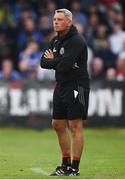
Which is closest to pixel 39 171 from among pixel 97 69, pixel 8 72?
pixel 8 72

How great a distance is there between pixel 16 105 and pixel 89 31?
3.67 metres

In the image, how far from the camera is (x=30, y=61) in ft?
68.4

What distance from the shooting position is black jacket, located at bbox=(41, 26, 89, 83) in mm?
11211

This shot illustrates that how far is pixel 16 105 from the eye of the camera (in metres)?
19.9

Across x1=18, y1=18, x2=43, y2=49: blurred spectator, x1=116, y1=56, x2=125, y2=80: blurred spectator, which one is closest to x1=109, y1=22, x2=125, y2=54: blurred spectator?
x1=116, y1=56, x2=125, y2=80: blurred spectator

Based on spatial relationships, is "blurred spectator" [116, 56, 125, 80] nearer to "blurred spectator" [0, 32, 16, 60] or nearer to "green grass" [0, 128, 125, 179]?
"green grass" [0, 128, 125, 179]

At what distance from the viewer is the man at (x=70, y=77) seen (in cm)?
1125

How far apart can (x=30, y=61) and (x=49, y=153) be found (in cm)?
610

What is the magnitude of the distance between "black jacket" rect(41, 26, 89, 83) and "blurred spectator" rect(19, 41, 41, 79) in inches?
359

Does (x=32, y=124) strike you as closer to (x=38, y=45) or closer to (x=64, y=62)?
(x=38, y=45)

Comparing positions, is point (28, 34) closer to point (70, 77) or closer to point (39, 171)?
point (39, 171)

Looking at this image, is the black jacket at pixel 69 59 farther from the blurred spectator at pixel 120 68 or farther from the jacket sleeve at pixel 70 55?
the blurred spectator at pixel 120 68

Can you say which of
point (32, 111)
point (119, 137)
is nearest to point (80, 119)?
point (119, 137)

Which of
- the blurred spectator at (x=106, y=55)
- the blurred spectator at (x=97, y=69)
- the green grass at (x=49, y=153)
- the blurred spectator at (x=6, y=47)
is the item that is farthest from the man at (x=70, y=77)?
the blurred spectator at (x=6, y=47)
